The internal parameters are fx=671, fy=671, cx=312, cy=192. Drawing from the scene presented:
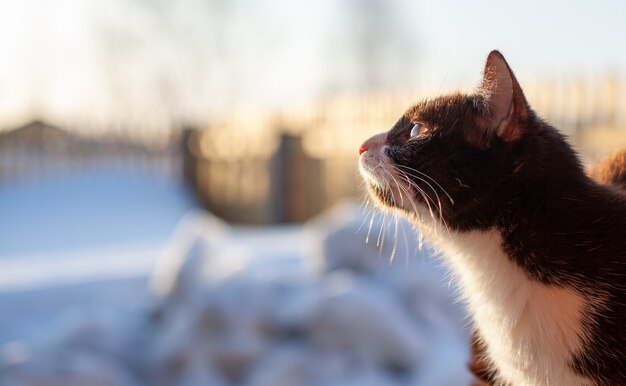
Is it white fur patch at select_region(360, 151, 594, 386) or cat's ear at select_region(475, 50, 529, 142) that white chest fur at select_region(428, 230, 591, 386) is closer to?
white fur patch at select_region(360, 151, 594, 386)

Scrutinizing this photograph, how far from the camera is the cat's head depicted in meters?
0.71

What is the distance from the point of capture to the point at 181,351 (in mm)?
2141

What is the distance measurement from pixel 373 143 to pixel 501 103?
Answer: 0.59 feet

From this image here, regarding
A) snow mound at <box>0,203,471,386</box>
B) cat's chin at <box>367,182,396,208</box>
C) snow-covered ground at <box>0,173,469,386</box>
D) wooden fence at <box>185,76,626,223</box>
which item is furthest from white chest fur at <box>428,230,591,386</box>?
wooden fence at <box>185,76,626,223</box>

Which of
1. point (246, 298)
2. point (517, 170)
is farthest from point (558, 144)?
point (246, 298)

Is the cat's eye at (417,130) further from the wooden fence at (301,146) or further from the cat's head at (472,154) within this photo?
the wooden fence at (301,146)

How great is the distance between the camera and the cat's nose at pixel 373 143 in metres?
0.83

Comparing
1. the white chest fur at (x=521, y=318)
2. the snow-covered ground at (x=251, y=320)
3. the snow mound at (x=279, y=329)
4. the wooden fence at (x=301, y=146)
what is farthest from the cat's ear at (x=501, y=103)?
the wooden fence at (x=301, y=146)

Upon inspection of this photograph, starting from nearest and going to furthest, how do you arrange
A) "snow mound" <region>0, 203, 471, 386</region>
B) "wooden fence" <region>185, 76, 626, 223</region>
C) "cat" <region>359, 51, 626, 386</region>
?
"cat" <region>359, 51, 626, 386</region> < "snow mound" <region>0, 203, 471, 386</region> < "wooden fence" <region>185, 76, 626, 223</region>

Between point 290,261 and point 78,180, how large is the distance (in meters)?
6.25

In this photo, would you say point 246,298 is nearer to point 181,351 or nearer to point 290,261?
point 181,351

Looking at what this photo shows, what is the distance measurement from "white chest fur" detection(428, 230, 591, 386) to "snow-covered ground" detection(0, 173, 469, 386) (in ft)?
2.75

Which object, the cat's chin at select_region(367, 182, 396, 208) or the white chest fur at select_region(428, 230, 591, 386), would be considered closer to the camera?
the white chest fur at select_region(428, 230, 591, 386)

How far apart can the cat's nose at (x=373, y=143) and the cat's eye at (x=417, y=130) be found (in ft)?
0.15
